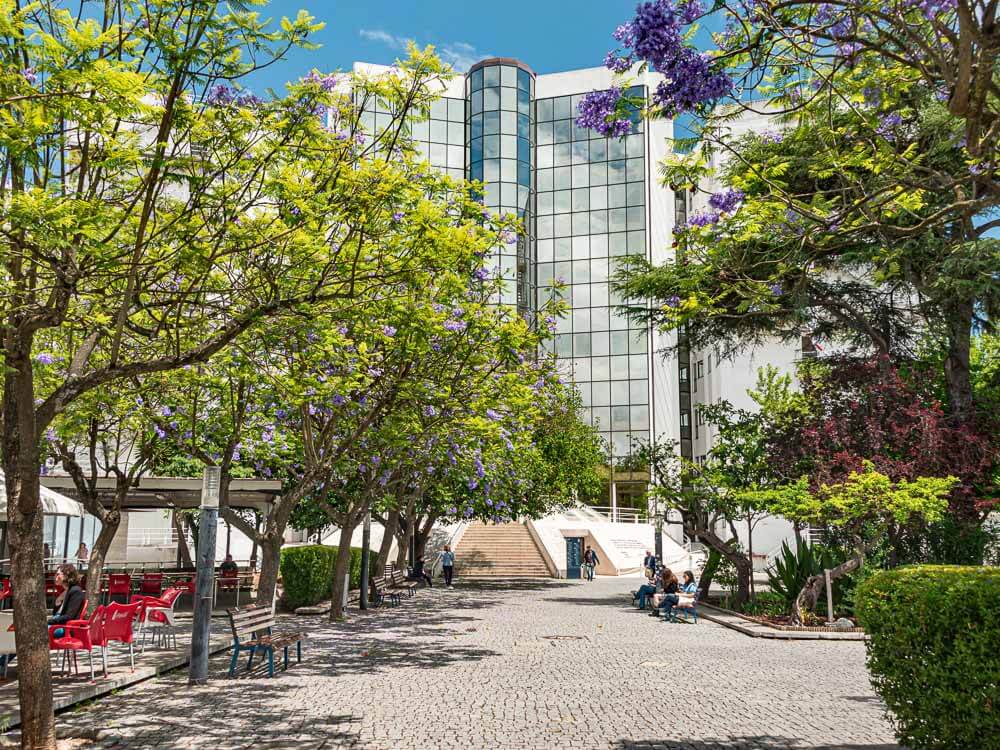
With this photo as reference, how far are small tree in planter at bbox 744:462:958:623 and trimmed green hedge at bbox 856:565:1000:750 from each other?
10941mm

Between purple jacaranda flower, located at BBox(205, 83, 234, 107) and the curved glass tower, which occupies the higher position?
the curved glass tower

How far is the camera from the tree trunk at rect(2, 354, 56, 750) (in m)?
7.10

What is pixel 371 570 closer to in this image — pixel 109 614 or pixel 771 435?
pixel 771 435

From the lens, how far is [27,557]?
7.19 metres

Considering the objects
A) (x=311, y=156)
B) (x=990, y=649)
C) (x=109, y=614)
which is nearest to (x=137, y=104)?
Result: (x=311, y=156)

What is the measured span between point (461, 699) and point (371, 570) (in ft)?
62.2

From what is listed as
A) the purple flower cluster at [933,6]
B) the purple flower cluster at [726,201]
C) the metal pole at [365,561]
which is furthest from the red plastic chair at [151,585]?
the purple flower cluster at [933,6]

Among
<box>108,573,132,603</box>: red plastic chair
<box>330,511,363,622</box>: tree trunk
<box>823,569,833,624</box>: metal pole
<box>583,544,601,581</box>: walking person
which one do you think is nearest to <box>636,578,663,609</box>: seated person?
<box>823,569,833,624</box>: metal pole

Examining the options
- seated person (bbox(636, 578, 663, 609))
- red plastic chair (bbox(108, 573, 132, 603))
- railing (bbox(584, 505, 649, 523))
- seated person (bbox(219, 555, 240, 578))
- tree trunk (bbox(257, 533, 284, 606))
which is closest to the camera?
tree trunk (bbox(257, 533, 284, 606))

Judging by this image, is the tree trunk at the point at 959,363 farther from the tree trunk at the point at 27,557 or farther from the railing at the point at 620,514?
the railing at the point at 620,514

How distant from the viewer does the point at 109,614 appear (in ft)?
39.0

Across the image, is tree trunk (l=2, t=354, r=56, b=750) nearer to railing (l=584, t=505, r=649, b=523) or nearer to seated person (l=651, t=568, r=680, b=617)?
seated person (l=651, t=568, r=680, b=617)

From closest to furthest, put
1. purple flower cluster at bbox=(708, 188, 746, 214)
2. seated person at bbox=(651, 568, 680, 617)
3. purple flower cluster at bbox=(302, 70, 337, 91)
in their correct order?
1. purple flower cluster at bbox=(302, 70, 337, 91)
2. purple flower cluster at bbox=(708, 188, 746, 214)
3. seated person at bbox=(651, 568, 680, 617)

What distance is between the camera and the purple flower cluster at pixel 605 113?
22.4 ft
